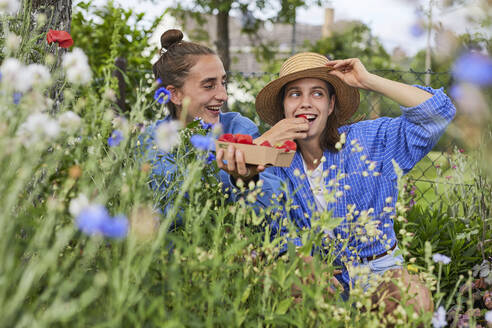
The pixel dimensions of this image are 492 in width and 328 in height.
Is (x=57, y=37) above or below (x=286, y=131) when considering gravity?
above

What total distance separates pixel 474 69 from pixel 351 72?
1.28 m

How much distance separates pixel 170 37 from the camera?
2939 millimetres

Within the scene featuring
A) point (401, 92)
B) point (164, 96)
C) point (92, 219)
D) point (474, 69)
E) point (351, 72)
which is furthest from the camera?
point (351, 72)

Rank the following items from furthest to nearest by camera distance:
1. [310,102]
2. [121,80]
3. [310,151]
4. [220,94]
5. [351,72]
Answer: [121,80], [220,94], [310,151], [310,102], [351,72]

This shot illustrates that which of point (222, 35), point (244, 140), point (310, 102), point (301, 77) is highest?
point (222, 35)

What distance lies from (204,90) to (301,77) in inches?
24.1

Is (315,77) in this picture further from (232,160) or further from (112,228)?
(112,228)

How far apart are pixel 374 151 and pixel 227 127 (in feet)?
2.93

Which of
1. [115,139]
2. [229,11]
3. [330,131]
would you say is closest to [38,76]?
[115,139]

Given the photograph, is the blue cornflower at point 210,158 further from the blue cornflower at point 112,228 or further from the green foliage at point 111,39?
the green foliage at point 111,39

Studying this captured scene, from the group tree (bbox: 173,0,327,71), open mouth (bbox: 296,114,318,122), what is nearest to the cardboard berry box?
open mouth (bbox: 296,114,318,122)

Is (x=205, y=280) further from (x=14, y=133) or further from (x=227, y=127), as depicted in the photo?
(x=227, y=127)

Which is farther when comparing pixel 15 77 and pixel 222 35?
pixel 222 35

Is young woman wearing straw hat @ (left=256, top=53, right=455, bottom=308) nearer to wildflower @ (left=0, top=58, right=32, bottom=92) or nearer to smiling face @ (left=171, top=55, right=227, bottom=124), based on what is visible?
smiling face @ (left=171, top=55, right=227, bottom=124)
